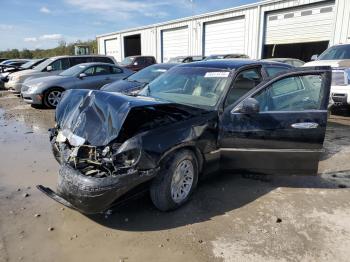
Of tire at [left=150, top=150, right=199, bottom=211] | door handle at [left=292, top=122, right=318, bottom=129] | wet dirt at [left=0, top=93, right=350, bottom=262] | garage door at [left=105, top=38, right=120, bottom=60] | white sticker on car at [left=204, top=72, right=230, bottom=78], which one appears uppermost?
garage door at [left=105, top=38, right=120, bottom=60]

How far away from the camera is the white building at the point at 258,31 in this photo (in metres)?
16.2

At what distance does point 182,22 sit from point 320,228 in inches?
936

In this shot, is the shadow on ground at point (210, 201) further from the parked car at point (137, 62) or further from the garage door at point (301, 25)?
the parked car at point (137, 62)

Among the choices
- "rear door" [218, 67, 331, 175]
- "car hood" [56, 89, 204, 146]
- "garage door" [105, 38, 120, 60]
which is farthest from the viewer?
"garage door" [105, 38, 120, 60]

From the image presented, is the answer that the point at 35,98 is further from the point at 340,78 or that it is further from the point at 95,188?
the point at 340,78

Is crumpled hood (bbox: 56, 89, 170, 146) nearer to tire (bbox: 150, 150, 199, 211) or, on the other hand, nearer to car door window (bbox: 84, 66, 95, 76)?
tire (bbox: 150, 150, 199, 211)

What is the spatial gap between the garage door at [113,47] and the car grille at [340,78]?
29.9 meters

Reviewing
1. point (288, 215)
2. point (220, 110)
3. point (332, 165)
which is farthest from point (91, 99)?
point (332, 165)

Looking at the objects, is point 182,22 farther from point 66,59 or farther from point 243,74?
point 243,74

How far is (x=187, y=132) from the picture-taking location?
11.6ft

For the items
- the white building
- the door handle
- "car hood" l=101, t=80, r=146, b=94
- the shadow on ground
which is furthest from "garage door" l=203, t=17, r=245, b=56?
the door handle

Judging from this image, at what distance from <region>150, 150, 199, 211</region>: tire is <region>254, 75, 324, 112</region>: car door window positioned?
119 cm

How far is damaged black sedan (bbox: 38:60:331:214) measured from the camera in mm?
3094

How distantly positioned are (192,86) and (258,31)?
16.7 meters
